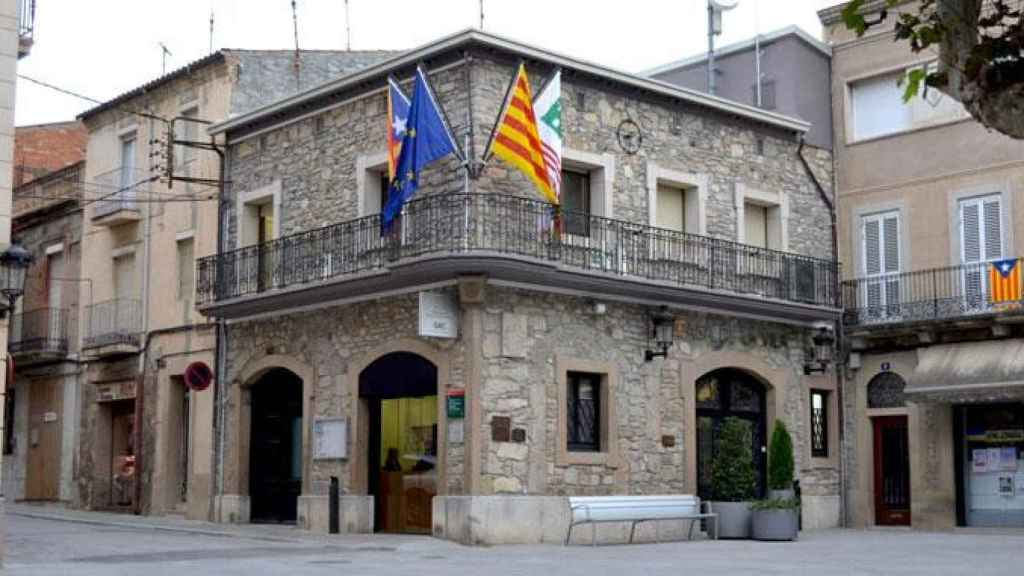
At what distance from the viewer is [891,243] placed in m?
24.0

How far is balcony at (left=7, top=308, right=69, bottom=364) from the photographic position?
28.3 meters

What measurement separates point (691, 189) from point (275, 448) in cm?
812

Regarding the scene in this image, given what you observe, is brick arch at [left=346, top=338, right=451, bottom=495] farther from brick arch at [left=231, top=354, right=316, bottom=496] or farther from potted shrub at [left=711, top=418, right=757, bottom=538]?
potted shrub at [left=711, top=418, right=757, bottom=538]

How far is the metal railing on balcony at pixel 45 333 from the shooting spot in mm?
28422

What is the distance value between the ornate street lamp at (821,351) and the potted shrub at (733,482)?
3.21 metres

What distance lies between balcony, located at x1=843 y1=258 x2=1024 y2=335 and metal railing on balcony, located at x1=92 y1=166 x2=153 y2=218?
516 inches

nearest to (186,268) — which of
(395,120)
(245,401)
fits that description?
(245,401)

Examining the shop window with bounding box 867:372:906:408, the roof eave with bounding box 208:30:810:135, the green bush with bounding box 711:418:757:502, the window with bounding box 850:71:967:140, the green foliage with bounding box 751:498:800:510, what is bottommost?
the green foliage with bounding box 751:498:800:510

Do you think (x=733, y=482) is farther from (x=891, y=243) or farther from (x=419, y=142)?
(x=419, y=142)

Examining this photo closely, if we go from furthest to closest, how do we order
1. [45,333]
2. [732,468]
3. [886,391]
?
[45,333], [886,391], [732,468]

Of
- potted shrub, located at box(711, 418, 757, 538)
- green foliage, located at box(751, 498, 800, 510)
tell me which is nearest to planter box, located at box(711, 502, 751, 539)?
potted shrub, located at box(711, 418, 757, 538)

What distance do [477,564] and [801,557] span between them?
13.6 feet

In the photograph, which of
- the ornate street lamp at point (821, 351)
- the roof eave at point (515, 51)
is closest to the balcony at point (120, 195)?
the roof eave at point (515, 51)

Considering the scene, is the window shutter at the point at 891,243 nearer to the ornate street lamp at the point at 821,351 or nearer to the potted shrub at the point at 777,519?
the ornate street lamp at the point at 821,351
